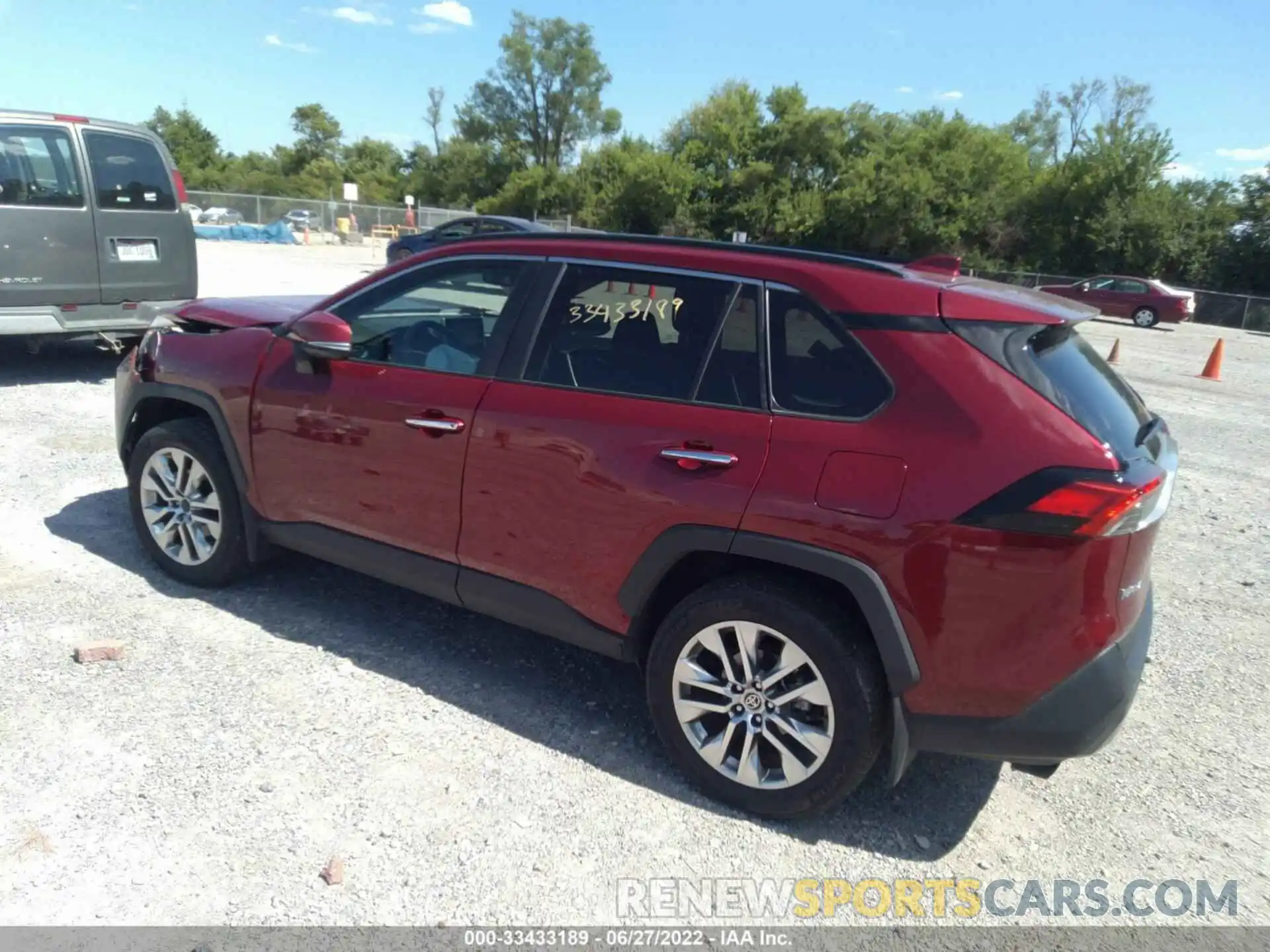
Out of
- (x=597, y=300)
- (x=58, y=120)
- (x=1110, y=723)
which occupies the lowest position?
(x=1110, y=723)

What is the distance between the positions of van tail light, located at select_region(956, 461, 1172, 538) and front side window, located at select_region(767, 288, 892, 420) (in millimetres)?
458

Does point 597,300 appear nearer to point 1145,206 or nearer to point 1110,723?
point 1110,723

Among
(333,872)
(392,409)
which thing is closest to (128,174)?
(392,409)

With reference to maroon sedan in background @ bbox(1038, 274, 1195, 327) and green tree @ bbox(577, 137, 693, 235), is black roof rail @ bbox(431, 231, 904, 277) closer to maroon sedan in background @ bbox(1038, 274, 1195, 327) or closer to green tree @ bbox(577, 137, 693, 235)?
maroon sedan in background @ bbox(1038, 274, 1195, 327)

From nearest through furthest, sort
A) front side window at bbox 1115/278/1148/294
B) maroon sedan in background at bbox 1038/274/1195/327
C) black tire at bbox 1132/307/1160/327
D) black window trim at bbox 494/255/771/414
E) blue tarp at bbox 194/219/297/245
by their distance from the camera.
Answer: black window trim at bbox 494/255/771/414
maroon sedan in background at bbox 1038/274/1195/327
black tire at bbox 1132/307/1160/327
front side window at bbox 1115/278/1148/294
blue tarp at bbox 194/219/297/245

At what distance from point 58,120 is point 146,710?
6337 mm

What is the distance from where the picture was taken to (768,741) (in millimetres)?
3035

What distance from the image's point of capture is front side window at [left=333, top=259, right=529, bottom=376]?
11.9ft

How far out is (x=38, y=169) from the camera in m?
7.57

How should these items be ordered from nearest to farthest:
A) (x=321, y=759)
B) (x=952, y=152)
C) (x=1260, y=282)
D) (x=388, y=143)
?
(x=321, y=759) < (x=1260, y=282) < (x=952, y=152) < (x=388, y=143)

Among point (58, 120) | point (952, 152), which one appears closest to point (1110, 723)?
point (58, 120)

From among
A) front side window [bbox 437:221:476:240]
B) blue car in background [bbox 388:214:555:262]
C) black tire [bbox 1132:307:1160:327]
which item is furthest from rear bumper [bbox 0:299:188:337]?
black tire [bbox 1132:307:1160:327]

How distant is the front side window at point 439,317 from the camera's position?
3.64 m

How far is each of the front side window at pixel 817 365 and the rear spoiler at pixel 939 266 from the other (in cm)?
47
